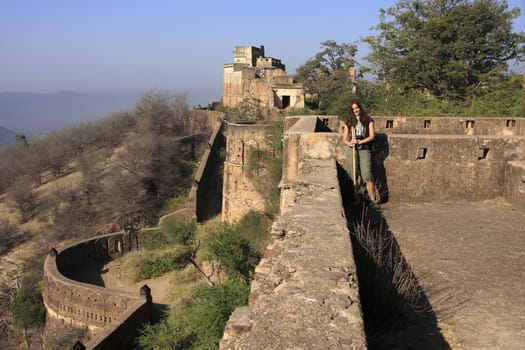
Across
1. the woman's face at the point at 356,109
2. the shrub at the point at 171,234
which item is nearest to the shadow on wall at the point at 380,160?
the woman's face at the point at 356,109

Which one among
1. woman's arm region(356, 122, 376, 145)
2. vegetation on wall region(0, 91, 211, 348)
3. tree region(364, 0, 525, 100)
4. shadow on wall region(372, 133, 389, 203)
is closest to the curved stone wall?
vegetation on wall region(0, 91, 211, 348)

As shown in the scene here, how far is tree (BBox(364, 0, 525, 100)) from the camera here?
17500mm

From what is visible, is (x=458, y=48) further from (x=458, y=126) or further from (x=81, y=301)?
(x=81, y=301)

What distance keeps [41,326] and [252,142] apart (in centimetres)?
1047

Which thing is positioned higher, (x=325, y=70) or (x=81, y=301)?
(x=325, y=70)

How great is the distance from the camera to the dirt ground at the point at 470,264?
2863 mm

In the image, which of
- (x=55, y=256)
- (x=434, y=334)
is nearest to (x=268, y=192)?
(x=55, y=256)

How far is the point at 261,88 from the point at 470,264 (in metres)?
31.7

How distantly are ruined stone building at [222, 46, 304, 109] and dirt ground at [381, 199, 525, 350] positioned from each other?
77.6ft

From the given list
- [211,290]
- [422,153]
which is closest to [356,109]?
[422,153]

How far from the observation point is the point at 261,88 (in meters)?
34.6

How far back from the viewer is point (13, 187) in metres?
27.7

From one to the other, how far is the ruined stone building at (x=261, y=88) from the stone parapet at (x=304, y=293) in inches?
1011

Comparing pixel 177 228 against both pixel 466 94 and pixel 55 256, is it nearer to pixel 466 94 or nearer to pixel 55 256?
pixel 55 256
